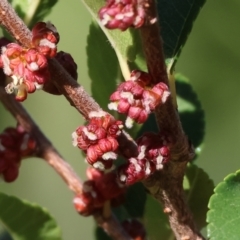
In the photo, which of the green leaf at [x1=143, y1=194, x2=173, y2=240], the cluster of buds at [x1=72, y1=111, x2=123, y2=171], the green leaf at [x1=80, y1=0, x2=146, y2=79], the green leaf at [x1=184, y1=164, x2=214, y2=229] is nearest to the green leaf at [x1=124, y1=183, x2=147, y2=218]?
the green leaf at [x1=143, y1=194, x2=173, y2=240]

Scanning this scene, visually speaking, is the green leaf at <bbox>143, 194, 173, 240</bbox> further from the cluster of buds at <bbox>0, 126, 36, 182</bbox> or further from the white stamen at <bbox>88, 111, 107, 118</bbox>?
the white stamen at <bbox>88, 111, 107, 118</bbox>

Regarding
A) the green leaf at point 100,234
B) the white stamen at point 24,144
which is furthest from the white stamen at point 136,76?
the green leaf at point 100,234

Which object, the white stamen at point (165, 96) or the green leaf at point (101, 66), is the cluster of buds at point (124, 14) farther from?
the green leaf at point (101, 66)

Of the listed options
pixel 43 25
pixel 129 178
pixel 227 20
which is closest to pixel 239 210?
pixel 129 178

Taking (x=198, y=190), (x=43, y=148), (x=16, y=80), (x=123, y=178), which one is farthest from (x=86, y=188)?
(x=16, y=80)

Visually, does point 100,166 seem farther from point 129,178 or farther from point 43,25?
point 43,25
